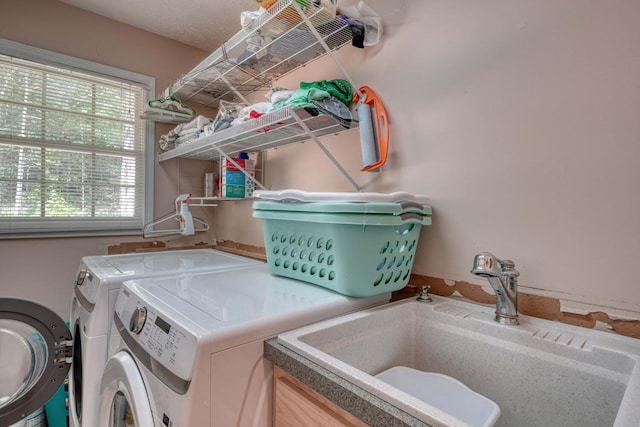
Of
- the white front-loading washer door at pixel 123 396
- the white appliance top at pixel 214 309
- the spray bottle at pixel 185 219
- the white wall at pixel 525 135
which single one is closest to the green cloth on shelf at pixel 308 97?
the white wall at pixel 525 135

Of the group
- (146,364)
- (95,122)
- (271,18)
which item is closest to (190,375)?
(146,364)

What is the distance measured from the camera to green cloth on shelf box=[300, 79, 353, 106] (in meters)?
1.40

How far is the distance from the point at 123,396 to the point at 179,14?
2.29 metres

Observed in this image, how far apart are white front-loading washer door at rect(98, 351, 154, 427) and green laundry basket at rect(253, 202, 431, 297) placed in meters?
0.63

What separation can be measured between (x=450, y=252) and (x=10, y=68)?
277 cm

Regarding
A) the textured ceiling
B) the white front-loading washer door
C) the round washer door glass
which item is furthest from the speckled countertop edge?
the textured ceiling

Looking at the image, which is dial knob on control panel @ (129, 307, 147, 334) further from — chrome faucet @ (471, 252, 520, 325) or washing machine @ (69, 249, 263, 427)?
chrome faucet @ (471, 252, 520, 325)

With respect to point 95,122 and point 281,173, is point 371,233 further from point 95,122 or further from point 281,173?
point 95,122

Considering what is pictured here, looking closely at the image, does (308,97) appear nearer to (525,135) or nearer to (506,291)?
(525,135)

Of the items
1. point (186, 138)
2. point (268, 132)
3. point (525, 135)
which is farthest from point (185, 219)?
point (525, 135)

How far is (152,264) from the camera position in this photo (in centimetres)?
166

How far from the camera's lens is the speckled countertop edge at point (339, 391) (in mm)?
560

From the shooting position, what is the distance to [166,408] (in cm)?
75

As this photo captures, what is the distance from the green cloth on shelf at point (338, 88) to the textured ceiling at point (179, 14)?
934mm
